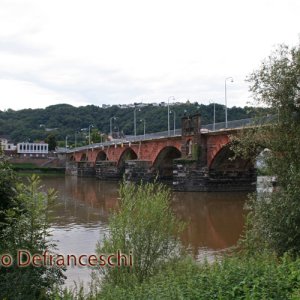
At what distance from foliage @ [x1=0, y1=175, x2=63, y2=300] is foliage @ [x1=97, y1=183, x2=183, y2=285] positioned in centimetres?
126

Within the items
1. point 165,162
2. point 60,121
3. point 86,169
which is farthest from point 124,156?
point 60,121

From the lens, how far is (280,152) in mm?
13305

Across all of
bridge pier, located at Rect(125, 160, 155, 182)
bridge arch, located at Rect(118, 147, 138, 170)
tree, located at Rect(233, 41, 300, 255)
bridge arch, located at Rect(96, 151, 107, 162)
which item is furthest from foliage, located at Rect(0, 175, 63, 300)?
bridge arch, located at Rect(96, 151, 107, 162)

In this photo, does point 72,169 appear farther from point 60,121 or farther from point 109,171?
point 60,121

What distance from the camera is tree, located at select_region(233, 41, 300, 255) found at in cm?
1098

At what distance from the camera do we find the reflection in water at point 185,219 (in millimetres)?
17003

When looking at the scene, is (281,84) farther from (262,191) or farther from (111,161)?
(111,161)

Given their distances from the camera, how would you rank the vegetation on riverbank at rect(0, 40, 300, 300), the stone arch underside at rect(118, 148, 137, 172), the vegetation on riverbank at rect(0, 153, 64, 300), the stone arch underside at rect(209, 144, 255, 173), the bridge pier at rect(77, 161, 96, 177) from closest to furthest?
the vegetation on riverbank at rect(0, 40, 300, 300), the vegetation on riverbank at rect(0, 153, 64, 300), the stone arch underside at rect(209, 144, 255, 173), the stone arch underside at rect(118, 148, 137, 172), the bridge pier at rect(77, 161, 96, 177)

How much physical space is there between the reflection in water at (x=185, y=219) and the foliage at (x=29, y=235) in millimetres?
408

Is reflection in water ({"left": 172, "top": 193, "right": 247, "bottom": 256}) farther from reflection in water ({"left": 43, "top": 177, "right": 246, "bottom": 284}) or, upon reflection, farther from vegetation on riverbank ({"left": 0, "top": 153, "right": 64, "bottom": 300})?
vegetation on riverbank ({"left": 0, "top": 153, "right": 64, "bottom": 300})

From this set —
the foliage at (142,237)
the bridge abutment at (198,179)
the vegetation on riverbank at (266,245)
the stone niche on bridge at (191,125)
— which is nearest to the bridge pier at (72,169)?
the stone niche on bridge at (191,125)

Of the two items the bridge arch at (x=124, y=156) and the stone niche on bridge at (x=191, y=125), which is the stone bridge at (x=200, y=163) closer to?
the stone niche on bridge at (x=191, y=125)

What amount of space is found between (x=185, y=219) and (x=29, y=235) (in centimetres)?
1674

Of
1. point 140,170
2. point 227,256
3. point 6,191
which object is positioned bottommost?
point 227,256
